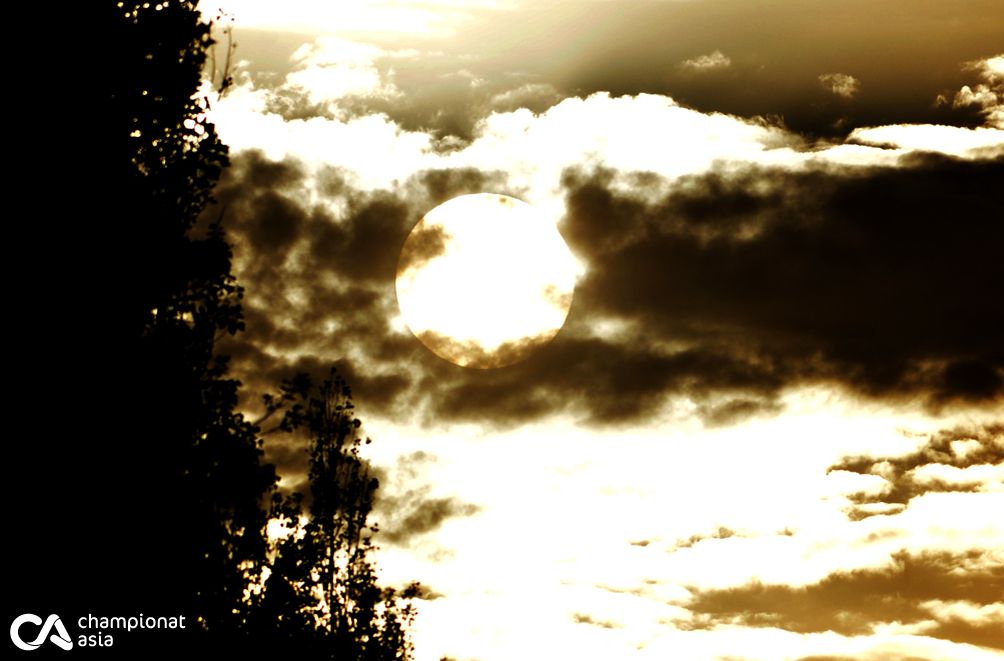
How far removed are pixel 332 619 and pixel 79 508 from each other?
18676 millimetres

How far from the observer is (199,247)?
62.3 feet

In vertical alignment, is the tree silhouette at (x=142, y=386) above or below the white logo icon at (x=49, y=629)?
above

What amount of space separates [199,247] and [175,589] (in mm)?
5517

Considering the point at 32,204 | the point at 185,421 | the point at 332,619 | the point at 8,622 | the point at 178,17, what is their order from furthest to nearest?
1. the point at 332,619
2. the point at 178,17
3. the point at 185,421
4. the point at 32,204
5. the point at 8,622

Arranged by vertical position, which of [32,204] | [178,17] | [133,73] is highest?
[178,17]

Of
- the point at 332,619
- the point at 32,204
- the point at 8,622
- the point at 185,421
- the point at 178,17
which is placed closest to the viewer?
the point at 8,622

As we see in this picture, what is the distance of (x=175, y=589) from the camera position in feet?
57.5

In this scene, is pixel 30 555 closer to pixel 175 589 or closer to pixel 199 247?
pixel 175 589

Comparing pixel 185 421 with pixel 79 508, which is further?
pixel 185 421

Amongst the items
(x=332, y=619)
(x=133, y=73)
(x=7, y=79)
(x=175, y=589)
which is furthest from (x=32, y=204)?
(x=332, y=619)

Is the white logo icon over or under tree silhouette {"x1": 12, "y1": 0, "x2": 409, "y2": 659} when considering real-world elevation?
under

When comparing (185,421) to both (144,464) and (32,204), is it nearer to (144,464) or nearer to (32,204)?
(144,464)

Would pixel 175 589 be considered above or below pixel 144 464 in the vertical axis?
below

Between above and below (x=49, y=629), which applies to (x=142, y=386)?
above
